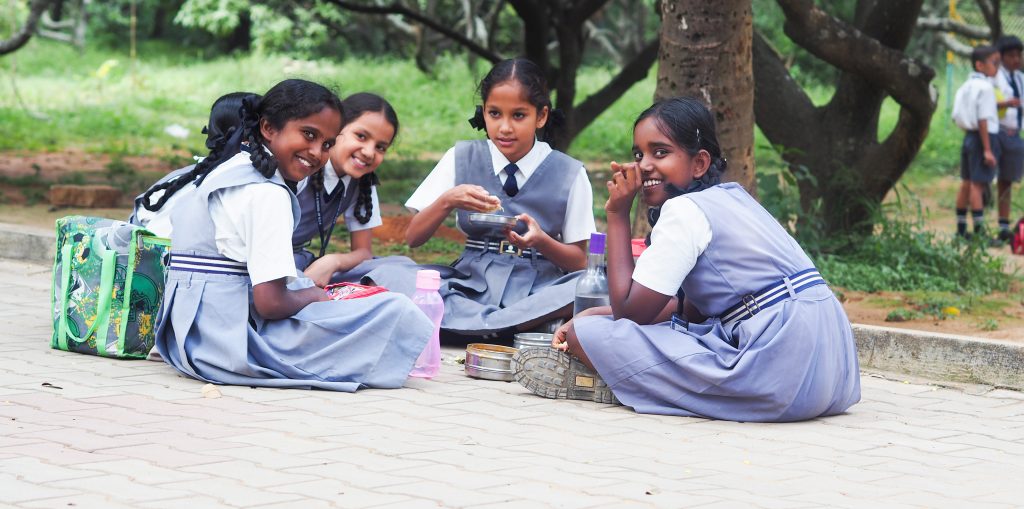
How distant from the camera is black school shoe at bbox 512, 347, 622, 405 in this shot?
181 inches

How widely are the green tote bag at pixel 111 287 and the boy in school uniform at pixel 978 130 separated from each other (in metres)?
7.70

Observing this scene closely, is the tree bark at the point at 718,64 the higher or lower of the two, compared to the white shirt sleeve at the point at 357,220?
higher

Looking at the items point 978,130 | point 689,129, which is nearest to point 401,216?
point 689,129

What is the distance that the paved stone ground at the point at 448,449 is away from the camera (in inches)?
128

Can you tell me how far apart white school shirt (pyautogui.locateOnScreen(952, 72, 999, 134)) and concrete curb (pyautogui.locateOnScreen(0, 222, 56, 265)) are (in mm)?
7529

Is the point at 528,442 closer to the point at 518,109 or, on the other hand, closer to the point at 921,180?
the point at 518,109

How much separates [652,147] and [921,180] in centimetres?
1202

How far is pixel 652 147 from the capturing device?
4504 mm

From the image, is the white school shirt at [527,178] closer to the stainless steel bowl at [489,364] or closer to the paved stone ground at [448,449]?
the stainless steel bowl at [489,364]

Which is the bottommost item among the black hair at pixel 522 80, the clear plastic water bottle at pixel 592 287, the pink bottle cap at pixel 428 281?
the pink bottle cap at pixel 428 281

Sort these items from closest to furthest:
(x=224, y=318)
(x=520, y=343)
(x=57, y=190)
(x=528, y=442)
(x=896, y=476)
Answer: (x=896, y=476) < (x=528, y=442) < (x=224, y=318) < (x=520, y=343) < (x=57, y=190)

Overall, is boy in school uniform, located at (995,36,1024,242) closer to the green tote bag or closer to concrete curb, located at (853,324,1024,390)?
concrete curb, located at (853,324,1024,390)

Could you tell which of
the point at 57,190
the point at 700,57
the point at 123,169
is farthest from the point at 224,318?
the point at 123,169

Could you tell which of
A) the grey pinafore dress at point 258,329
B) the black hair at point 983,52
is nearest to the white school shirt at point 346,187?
the grey pinafore dress at point 258,329
